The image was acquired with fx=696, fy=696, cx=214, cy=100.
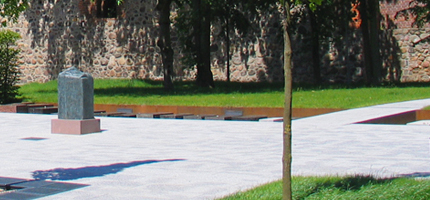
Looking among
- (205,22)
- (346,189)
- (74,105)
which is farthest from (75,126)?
(205,22)

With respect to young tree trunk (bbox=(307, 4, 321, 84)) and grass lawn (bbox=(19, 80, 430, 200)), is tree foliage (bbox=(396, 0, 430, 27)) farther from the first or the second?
grass lawn (bbox=(19, 80, 430, 200))

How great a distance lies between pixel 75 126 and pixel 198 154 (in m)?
3.48

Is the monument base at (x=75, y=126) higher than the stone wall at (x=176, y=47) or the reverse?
the reverse

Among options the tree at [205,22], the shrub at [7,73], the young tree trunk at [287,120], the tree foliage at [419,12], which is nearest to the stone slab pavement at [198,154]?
the young tree trunk at [287,120]

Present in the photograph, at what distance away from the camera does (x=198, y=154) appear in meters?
8.84

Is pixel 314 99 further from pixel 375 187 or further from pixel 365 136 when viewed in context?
pixel 375 187

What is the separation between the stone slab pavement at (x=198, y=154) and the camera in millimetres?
6703

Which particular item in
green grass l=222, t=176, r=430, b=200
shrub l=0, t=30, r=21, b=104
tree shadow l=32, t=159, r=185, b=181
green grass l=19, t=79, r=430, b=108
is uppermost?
shrub l=0, t=30, r=21, b=104

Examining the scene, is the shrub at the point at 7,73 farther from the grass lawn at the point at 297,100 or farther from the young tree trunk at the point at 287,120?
the young tree trunk at the point at 287,120

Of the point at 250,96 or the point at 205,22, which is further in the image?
the point at 205,22

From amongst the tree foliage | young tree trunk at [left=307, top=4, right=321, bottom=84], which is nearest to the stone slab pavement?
the tree foliage

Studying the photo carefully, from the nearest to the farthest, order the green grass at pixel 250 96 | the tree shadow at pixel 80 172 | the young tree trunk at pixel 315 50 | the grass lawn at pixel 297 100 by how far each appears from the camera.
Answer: the grass lawn at pixel 297 100 → the tree shadow at pixel 80 172 → the green grass at pixel 250 96 → the young tree trunk at pixel 315 50

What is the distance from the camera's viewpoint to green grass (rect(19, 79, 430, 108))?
15516mm

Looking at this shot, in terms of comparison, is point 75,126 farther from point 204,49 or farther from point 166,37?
point 204,49
